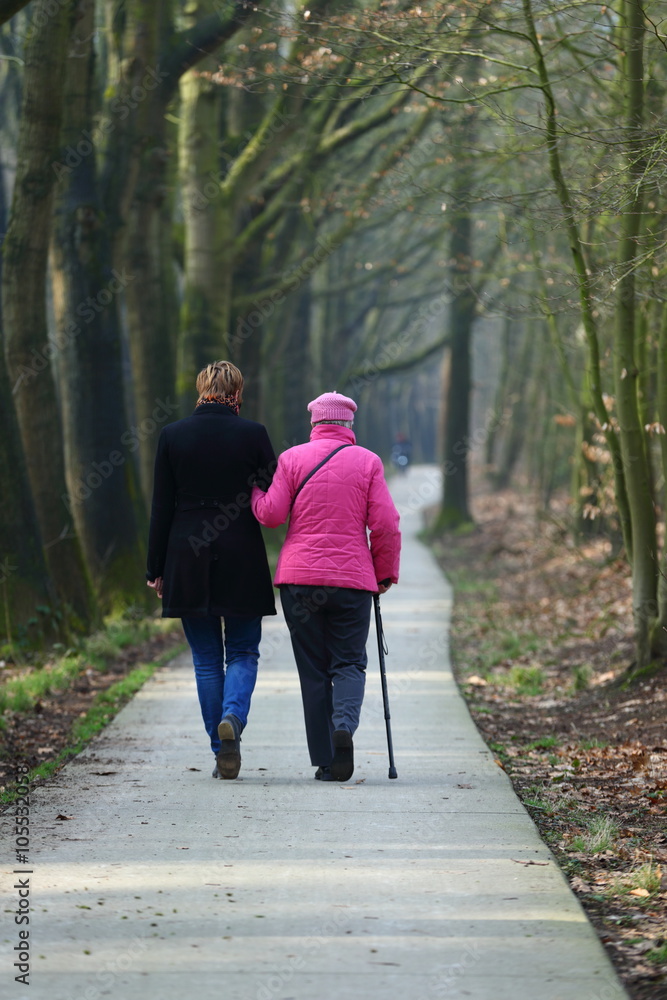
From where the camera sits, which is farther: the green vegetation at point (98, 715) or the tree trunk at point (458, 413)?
the tree trunk at point (458, 413)

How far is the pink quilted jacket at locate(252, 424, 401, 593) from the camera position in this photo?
21.4 ft

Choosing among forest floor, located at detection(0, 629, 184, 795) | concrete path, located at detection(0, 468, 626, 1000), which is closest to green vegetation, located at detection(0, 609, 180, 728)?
forest floor, located at detection(0, 629, 184, 795)

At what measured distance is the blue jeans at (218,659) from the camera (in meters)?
6.68

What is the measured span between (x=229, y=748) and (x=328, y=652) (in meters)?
0.75

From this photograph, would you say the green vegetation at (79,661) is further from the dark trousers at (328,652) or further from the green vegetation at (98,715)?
the dark trousers at (328,652)

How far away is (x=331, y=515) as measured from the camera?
654cm

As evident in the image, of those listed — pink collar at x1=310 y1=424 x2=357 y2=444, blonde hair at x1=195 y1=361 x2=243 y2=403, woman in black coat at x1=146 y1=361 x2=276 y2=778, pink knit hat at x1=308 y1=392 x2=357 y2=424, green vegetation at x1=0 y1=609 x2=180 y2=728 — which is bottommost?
green vegetation at x1=0 y1=609 x2=180 y2=728

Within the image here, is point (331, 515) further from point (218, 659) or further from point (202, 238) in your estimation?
point (202, 238)

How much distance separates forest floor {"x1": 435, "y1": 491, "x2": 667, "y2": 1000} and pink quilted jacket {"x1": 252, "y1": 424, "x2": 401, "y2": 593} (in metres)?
1.55

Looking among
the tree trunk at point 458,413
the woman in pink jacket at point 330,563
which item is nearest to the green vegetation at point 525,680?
the woman in pink jacket at point 330,563

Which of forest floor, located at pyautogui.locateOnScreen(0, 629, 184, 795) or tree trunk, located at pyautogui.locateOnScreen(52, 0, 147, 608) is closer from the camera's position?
forest floor, located at pyautogui.locateOnScreen(0, 629, 184, 795)

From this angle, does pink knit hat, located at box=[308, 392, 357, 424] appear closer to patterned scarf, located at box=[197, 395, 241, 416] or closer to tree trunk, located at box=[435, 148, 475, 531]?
patterned scarf, located at box=[197, 395, 241, 416]

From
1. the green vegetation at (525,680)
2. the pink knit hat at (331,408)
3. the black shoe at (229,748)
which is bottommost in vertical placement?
the green vegetation at (525,680)

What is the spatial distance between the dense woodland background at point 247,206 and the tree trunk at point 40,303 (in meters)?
0.02
